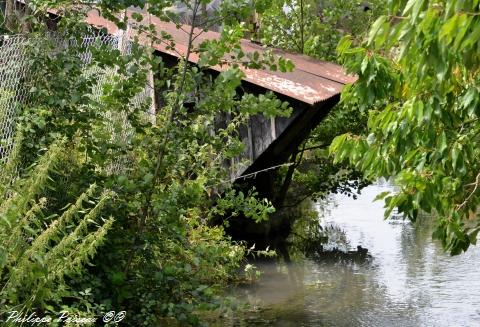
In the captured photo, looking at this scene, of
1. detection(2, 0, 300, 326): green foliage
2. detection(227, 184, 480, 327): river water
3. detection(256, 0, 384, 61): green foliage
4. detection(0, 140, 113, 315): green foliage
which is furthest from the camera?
detection(256, 0, 384, 61): green foliage

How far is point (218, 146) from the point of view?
19.3 ft

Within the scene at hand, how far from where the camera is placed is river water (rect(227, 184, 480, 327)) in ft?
29.8

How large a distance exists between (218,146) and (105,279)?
119 cm

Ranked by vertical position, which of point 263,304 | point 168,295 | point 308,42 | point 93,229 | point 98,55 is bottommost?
point 263,304

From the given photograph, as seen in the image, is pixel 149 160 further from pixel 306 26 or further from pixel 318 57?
pixel 306 26

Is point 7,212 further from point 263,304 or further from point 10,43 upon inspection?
point 263,304

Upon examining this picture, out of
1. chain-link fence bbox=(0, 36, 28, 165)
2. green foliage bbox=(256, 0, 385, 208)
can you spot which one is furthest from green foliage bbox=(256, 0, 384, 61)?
chain-link fence bbox=(0, 36, 28, 165)

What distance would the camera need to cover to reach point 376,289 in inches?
417

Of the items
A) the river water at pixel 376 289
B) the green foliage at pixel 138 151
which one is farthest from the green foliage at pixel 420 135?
the river water at pixel 376 289

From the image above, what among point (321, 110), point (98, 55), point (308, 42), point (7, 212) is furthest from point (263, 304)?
point (308, 42)

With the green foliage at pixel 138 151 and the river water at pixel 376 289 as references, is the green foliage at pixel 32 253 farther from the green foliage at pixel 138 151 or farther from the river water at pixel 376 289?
the river water at pixel 376 289

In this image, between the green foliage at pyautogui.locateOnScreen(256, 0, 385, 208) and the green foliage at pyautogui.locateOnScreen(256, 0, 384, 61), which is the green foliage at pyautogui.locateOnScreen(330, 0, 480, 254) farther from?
the green foliage at pyautogui.locateOnScreen(256, 0, 384, 61)

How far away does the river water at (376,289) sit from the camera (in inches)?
358

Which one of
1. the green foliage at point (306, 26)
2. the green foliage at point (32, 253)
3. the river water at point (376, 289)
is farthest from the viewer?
the green foliage at point (306, 26)
